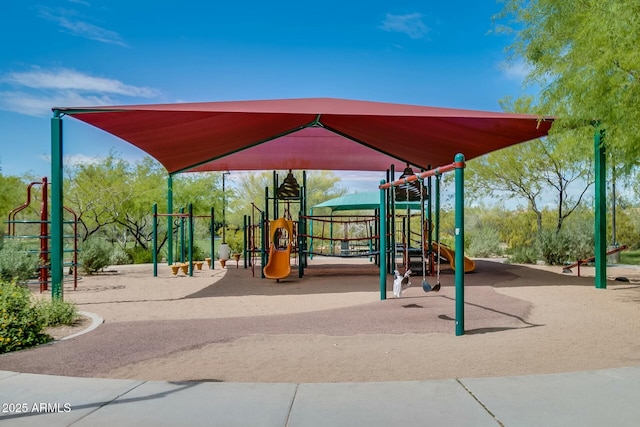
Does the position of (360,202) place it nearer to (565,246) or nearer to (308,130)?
Result: (565,246)

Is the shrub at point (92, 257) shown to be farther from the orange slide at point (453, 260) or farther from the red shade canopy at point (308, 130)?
the orange slide at point (453, 260)

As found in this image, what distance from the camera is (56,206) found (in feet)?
26.3

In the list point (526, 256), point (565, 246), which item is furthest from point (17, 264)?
point (565, 246)

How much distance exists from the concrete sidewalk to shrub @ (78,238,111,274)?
10637mm

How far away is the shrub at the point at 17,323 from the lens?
5.17 metres

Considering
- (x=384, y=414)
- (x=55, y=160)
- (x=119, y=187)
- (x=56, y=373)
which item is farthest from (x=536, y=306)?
(x=119, y=187)

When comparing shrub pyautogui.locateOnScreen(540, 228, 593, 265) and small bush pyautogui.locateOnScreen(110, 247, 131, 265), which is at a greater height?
shrub pyautogui.locateOnScreen(540, 228, 593, 265)

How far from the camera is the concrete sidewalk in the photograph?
3.12 meters

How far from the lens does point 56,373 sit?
4.33m

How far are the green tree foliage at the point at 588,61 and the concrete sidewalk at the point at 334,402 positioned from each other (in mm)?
4282

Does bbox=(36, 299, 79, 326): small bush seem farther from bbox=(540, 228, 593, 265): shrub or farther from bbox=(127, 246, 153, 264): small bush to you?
→ bbox=(540, 228, 593, 265): shrub

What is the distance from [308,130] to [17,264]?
271 inches

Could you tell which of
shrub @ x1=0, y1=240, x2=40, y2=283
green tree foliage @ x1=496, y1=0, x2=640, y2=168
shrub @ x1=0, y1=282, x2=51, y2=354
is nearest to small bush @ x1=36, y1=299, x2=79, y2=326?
shrub @ x1=0, y1=282, x2=51, y2=354

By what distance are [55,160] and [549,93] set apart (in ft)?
25.5
